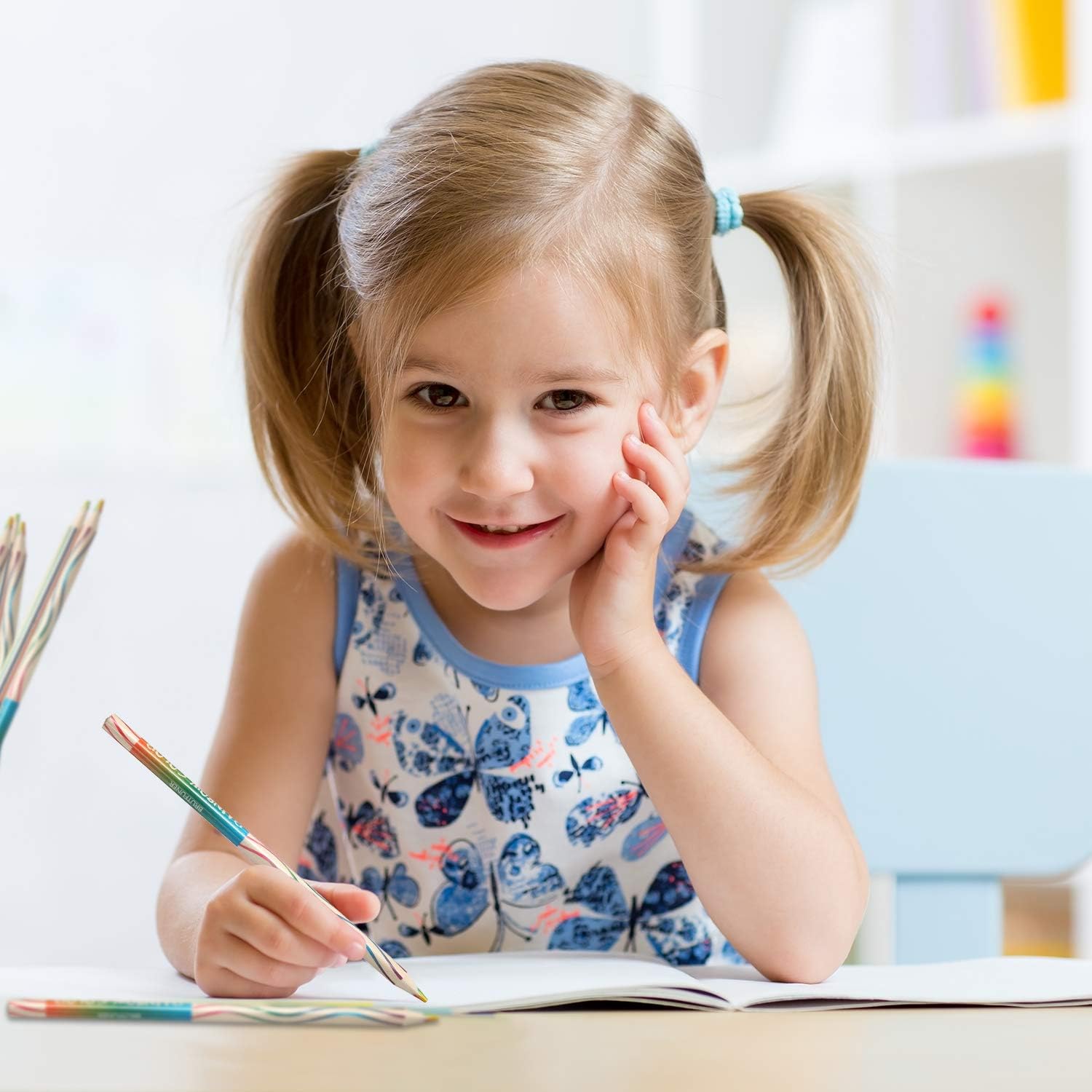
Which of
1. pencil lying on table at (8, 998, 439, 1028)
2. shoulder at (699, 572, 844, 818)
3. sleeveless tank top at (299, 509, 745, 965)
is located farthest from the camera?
sleeveless tank top at (299, 509, 745, 965)

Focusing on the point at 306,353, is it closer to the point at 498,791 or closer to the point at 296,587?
the point at 296,587

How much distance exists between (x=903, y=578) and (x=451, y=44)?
1.36 m

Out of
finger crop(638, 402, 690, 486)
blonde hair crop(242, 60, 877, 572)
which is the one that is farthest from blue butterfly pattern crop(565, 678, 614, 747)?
finger crop(638, 402, 690, 486)

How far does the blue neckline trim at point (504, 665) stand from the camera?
88 cm

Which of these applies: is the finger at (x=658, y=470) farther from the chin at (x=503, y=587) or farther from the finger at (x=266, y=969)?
the finger at (x=266, y=969)

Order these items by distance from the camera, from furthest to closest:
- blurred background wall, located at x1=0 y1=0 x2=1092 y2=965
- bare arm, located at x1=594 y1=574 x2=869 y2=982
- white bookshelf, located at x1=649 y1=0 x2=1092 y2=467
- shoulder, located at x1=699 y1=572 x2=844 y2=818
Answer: white bookshelf, located at x1=649 y1=0 x2=1092 y2=467 → blurred background wall, located at x1=0 y1=0 x2=1092 y2=965 → shoulder, located at x1=699 y1=572 x2=844 y2=818 → bare arm, located at x1=594 y1=574 x2=869 y2=982

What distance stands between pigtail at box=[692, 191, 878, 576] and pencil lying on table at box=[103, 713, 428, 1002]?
16.5 inches

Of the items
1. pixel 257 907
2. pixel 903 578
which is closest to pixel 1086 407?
pixel 903 578

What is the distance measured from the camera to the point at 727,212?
32.0 inches

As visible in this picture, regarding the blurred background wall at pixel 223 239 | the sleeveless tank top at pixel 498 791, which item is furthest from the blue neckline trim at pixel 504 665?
the blurred background wall at pixel 223 239

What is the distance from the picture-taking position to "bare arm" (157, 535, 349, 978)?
795 mm

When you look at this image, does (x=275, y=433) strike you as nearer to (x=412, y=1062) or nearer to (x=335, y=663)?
(x=335, y=663)

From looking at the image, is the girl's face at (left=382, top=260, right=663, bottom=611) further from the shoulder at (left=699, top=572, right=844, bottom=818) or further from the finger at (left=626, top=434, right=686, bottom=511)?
the shoulder at (left=699, top=572, right=844, bottom=818)

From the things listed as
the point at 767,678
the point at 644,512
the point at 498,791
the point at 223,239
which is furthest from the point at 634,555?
the point at 223,239
